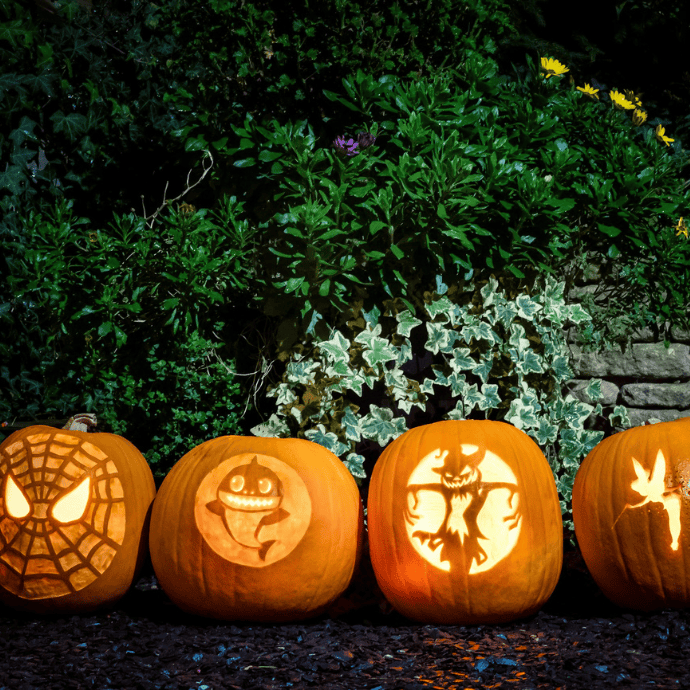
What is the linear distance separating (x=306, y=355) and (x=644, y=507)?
4.33 feet

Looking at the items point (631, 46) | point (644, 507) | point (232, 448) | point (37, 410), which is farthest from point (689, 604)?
Result: point (631, 46)

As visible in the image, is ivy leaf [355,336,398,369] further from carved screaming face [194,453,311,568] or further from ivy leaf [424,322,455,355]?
carved screaming face [194,453,311,568]

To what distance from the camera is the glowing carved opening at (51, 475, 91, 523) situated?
2217 millimetres

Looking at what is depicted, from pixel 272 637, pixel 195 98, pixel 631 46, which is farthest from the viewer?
pixel 631 46

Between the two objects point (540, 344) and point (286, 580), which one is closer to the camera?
Answer: point (286, 580)

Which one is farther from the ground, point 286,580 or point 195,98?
A: point 195,98

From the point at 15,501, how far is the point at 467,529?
1432 millimetres

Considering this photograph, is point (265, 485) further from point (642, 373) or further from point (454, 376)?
point (642, 373)

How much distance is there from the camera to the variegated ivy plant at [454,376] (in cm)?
266

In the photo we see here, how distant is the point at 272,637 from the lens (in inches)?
82.0

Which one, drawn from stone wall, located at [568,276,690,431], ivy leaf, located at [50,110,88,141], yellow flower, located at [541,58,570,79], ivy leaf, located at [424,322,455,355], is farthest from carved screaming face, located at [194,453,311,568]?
ivy leaf, located at [50,110,88,141]

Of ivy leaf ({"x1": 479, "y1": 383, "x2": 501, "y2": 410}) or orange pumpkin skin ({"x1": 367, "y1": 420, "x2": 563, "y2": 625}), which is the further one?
ivy leaf ({"x1": 479, "y1": 383, "x2": 501, "y2": 410})

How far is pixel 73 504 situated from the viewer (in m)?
2.23

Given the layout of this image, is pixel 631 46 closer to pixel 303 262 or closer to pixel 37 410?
pixel 303 262
